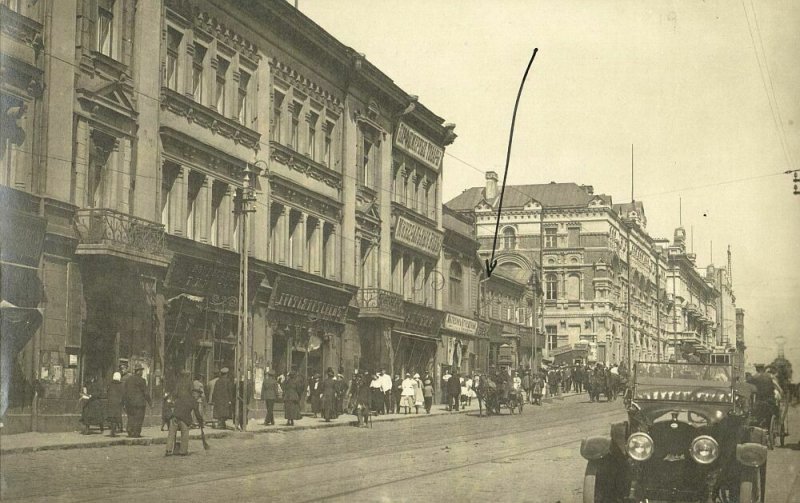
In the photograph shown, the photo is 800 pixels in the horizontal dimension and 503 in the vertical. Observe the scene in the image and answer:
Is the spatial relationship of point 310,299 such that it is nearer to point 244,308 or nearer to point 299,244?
point 299,244

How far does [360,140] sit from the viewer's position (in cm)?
3762

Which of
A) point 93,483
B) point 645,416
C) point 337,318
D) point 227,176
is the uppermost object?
point 227,176

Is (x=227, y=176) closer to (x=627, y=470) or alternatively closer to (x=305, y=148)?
(x=305, y=148)

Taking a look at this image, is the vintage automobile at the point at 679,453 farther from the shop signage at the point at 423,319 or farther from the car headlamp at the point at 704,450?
the shop signage at the point at 423,319

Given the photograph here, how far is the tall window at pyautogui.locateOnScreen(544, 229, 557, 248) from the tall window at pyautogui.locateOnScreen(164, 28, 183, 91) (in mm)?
56774

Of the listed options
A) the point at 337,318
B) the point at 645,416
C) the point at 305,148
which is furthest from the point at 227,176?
the point at 645,416

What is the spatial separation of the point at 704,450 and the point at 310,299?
23.1 m

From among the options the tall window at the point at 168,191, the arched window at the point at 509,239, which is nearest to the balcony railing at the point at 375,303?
the tall window at the point at 168,191

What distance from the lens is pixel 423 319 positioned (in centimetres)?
4341

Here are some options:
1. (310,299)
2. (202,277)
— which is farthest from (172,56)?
(310,299)

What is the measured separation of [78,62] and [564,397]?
3473 cm

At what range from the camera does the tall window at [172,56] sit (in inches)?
1027

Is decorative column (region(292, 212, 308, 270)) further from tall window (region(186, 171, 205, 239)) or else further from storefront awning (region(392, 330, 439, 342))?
storefront awning (region(392, 330, 439, 342))

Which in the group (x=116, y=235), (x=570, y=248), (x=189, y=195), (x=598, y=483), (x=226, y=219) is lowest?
(x=598, y=483)
